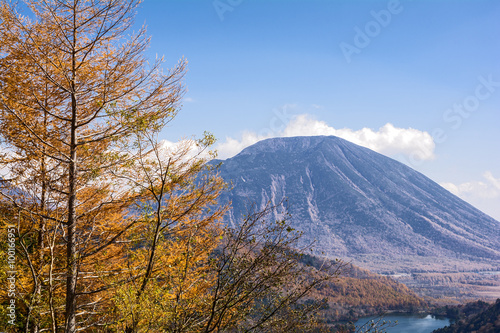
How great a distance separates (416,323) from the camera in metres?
81.4

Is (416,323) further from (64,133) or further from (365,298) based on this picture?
(64,133)

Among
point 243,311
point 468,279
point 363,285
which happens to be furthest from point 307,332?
point 468,279

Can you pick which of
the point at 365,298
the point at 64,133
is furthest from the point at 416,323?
the point at 64,133

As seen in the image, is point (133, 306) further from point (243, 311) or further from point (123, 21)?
point (123, 21)

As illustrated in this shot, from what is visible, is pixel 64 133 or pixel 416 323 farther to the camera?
pixel 416 323

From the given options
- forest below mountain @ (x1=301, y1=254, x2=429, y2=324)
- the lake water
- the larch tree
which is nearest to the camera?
the larch tree

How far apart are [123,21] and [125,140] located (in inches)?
73.2

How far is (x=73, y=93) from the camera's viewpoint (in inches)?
209

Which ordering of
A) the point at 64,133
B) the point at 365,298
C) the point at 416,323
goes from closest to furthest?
1. the point at 64,133
2. the point at 365,298
3. the point at 416,323

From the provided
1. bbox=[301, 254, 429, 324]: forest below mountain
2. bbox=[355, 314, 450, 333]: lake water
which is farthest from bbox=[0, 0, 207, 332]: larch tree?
bbox=[355, 314, 450, 333]: lake water

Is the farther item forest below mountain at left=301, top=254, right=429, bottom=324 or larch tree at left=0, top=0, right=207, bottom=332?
forest below mountain at left=301, top=254, right=429, bottom=324

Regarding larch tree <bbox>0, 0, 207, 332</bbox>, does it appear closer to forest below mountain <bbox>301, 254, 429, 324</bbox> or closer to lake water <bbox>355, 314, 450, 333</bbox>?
forest below mountain <bbox>301, 254, 429, 324</bbox>

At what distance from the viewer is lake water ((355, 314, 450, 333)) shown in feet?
250

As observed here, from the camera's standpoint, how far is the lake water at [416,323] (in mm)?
76050
